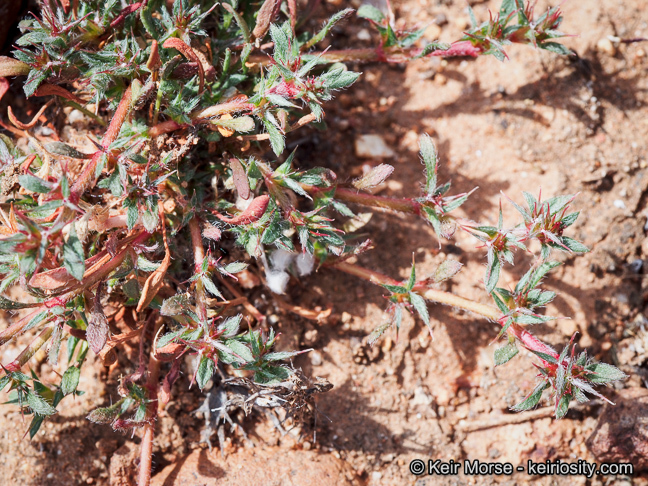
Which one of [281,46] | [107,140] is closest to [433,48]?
[281,46]

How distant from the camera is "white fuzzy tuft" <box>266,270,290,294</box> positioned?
9.59ft

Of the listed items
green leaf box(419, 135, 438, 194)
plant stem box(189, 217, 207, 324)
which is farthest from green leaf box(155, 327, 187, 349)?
green leaf box(419, 135, 438, 194)

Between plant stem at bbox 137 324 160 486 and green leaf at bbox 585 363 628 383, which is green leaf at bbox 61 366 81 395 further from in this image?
green leaf at bbox 585 363 628 383

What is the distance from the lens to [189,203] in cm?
267

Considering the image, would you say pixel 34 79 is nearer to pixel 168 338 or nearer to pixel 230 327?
pixel 168 338

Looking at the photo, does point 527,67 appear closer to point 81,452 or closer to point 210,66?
point 210,66

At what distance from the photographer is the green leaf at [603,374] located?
2.33m

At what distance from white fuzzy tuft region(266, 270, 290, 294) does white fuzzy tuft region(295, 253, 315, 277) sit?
9 centimetres

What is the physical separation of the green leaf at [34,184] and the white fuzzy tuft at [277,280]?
1.25m

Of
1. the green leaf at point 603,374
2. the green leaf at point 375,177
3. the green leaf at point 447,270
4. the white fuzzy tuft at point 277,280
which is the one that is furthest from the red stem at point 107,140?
the green leaf at point 603,374

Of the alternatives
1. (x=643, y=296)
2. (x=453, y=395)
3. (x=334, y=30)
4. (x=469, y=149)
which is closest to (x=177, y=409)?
(x=453, y=395)

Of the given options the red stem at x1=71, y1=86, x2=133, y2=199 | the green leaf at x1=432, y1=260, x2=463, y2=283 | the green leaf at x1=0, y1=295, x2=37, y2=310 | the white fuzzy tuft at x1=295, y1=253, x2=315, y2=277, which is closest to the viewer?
the red stem at x1=71, y1=86, x2=133, y2=199

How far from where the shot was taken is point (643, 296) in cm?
333

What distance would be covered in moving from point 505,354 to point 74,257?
73.3 inches
